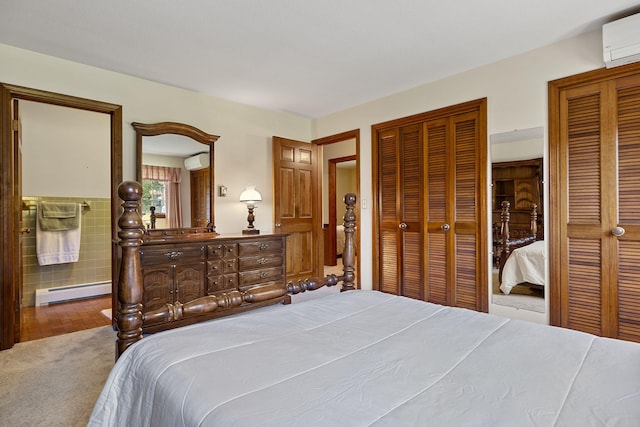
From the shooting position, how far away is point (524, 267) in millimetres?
2951

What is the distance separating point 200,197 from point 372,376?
11.0 feet

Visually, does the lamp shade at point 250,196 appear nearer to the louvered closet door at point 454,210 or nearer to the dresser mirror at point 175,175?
the dresser mirror at point 175,175

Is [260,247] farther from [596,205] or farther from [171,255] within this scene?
[596,205]

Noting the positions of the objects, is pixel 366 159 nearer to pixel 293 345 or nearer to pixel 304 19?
pixel 304 19

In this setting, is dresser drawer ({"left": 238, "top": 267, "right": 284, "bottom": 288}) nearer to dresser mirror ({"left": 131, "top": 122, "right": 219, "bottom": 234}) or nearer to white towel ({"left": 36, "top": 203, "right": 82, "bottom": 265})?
dresser mirror ({"left": 131, "top": 122, "right": 219, "bottom": 234})

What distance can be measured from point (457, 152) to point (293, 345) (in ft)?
9.46

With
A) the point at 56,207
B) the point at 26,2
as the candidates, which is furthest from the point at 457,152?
the point at 56,207

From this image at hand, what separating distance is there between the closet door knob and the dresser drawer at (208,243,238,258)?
3.18 m

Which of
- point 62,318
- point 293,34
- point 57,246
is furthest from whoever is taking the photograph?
point 57,246

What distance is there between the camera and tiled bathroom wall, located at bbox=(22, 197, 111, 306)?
4090 mm

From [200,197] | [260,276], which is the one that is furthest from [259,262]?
[200,197]

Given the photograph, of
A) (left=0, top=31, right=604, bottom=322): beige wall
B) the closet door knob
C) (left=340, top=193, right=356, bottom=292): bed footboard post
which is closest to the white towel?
(left=0, top=31, right=604, bottom=322): beige wall

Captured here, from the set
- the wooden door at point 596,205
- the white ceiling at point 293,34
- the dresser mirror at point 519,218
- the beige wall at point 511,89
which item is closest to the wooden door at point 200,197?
the white ceiling at point 293,34

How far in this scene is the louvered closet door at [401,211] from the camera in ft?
12.1
